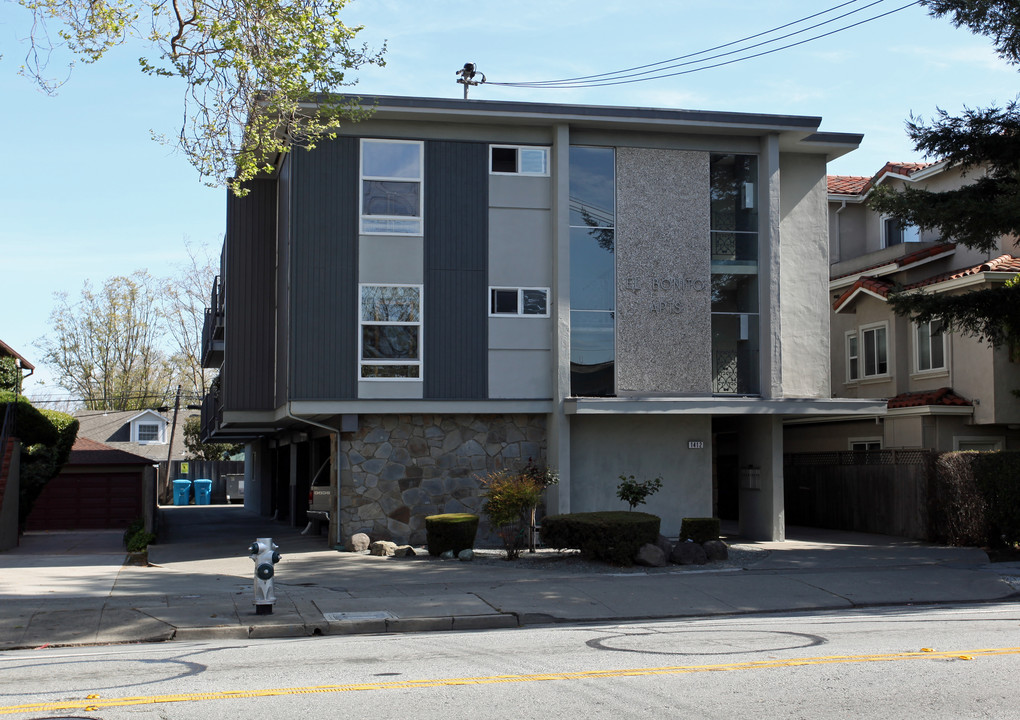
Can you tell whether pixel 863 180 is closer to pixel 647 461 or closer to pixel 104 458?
pixel 647 461

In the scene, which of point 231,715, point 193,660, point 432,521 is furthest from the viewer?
point 432,521

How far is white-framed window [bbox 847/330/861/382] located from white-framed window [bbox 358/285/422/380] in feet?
46.5

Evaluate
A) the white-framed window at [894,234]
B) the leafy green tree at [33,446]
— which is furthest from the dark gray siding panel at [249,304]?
the white-framed window at [894,234]

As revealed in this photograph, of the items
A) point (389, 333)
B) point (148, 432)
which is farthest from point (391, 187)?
point (148, 432)

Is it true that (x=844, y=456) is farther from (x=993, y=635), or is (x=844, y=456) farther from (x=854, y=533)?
(x=993, y=635)

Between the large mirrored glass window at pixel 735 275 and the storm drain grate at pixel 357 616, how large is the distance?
1129cm

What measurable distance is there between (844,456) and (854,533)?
206 centimetres

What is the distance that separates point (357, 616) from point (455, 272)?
9932 mm

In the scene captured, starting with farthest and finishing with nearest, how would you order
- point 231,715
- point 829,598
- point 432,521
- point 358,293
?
point 358,293 < point 432,521 < point 829,598 < point 231,715

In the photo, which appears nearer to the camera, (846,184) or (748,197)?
(748,197)

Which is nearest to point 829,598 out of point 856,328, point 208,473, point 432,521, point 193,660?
point 432,521

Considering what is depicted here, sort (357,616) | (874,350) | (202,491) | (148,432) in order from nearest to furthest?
(357,616), (874,350), (202,491), (148,432)

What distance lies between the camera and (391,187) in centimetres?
2045

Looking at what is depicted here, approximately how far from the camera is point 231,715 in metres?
6.68
